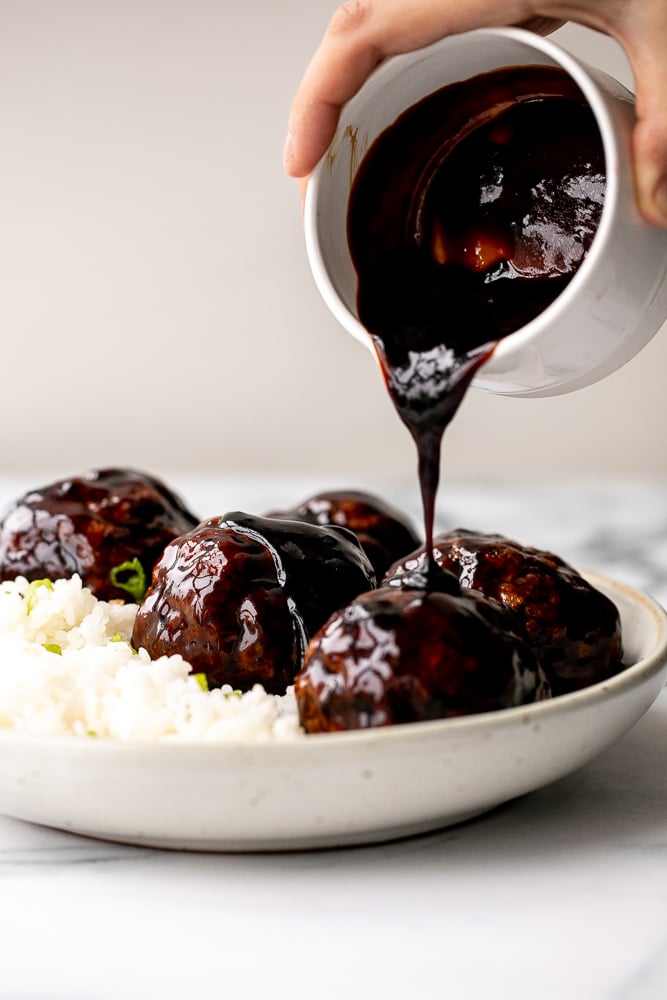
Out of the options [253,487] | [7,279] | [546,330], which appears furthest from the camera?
[7,279]

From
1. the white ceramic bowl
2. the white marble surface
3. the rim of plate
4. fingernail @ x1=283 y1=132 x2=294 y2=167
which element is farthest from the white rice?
fingernail @ x1=283 y1=132 x2=294 y2=167

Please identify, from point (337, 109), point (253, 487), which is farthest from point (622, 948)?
point (253, 487)

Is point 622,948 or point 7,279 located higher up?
point 7,279

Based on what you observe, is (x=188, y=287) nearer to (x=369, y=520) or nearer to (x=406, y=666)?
(x=369, y=520)

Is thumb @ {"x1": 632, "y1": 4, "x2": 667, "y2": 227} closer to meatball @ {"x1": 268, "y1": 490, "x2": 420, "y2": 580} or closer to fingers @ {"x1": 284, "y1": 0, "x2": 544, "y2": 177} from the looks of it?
fingers @ {"x1": 284, "y1": 0, "x2": 544, "y2": 177}

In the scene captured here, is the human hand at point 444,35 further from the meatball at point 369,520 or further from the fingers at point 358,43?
the meatball at point 369,520

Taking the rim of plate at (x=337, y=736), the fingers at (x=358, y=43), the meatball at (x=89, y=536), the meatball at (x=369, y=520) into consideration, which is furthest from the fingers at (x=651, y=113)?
the meatball at (x=89, y=536)

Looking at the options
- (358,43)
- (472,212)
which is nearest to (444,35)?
(358,43)

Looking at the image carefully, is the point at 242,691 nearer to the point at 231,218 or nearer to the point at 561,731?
the point at 561,731
